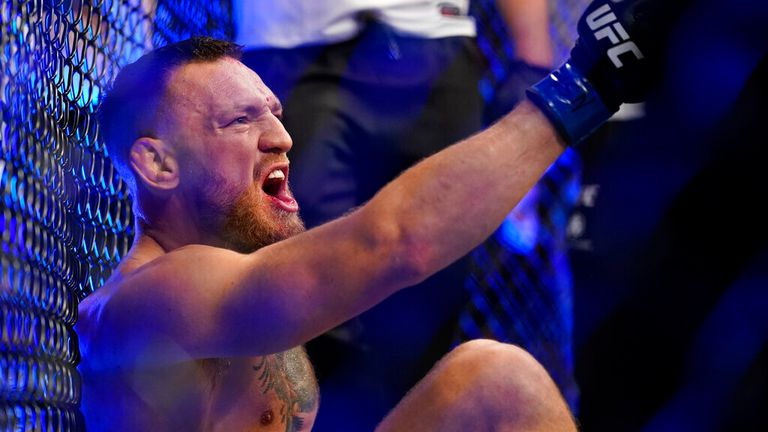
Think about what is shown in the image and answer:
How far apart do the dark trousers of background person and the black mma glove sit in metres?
0.75

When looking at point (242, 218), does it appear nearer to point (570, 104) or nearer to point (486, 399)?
point (486, 399)

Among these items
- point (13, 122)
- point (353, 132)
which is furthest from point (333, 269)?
point (353, 132)

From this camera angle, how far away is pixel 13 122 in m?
1.28

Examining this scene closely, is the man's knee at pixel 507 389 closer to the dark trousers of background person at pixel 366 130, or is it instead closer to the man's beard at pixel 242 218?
the man's beard at pixel 242 218

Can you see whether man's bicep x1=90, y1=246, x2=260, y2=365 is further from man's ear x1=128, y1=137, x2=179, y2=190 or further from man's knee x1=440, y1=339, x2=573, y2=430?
man's knee x1=440, y1=339, x2=573, y2=430

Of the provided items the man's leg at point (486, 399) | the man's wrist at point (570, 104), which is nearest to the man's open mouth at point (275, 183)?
the man's leg at point (486, 399)

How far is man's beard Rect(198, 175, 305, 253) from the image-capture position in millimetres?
1525

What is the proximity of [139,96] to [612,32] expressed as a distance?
724mm

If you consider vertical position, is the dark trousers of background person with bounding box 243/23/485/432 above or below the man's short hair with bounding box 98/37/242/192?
below

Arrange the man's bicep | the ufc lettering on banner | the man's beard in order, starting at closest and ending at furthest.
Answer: the ufc lettering on banner → the man's bicep → the man's beard

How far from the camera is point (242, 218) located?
5.07ft

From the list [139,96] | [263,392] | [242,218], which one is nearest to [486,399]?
[263,392]

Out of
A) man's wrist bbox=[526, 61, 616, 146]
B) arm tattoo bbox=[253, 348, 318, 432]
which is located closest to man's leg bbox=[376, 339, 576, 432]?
arm tattoo bbox=[253, 348, 318, 432]

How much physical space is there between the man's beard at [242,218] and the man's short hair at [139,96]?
0.42ft
